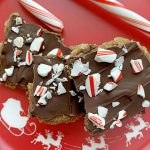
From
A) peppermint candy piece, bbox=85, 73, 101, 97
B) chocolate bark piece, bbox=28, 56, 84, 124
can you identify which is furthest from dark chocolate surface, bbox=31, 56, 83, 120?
peppermint candy piece, bbox=85, 73, 101, 97

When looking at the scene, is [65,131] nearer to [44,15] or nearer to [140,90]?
[140,90]

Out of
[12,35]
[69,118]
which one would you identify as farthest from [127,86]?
[12,35]

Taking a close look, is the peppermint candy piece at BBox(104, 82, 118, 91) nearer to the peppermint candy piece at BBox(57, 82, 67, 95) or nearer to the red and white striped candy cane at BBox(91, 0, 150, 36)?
the peppermint candy piece at BBox(57, 82, 67, 95)

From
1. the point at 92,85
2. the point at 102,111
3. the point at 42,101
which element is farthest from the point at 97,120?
the point at 42,101

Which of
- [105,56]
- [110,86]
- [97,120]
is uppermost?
[105,56]

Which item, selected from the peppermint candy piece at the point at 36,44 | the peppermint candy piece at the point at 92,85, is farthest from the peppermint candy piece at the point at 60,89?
the peppermint candy piece at the point at 36,44

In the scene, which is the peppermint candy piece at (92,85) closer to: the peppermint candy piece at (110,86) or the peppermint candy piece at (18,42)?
the peppermint candy piece at (110,86)

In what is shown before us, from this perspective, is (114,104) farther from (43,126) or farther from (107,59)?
(43,126)
